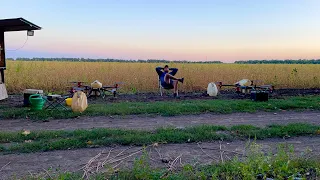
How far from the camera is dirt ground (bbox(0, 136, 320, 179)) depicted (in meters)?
4.03

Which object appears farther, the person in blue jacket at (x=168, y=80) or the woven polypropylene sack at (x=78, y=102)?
the person in blue jacket at (x=168, y=80)

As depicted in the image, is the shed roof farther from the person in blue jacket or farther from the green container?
the person in blue jacket

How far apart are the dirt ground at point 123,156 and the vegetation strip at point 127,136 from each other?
9.1 inches

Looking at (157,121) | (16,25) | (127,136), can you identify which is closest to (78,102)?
(157,121)

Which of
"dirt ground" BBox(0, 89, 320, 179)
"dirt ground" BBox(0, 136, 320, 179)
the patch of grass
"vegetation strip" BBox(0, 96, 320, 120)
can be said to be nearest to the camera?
the patch of grass

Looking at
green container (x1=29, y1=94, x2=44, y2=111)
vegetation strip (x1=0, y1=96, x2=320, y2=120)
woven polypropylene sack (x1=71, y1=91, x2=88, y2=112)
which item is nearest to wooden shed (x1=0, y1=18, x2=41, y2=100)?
vegetation strip (x1=0, y1=96, x2=320, y2=120)

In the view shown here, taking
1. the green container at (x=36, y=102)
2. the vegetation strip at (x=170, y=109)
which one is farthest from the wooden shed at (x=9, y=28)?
the green container at (x=36, y=102)

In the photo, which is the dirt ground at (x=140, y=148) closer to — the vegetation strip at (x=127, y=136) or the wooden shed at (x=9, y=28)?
the vegetation strip at (x=127, y=136)

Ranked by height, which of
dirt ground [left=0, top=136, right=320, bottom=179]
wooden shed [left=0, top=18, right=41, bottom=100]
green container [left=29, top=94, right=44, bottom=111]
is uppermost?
wooden shed [left=0, top=18, right=41, bottom=100]

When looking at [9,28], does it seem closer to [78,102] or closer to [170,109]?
[78,102]

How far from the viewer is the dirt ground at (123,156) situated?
13.2 ft

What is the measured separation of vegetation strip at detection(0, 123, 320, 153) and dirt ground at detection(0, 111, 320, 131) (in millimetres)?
590

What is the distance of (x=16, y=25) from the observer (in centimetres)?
941

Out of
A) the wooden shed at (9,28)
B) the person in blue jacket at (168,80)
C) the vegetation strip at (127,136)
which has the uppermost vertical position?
the wooden shed at (9,28)
